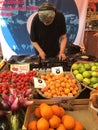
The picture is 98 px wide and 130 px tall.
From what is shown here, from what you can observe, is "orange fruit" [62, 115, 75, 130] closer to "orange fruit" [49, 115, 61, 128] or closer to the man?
"orange fruit" [49, 115, 61, 128]

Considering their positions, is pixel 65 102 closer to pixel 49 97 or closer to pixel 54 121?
pixel 49 97

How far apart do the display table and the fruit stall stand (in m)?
2.49

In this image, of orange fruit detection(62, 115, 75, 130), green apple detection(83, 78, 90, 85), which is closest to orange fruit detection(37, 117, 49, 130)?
orange fruit detection(62, 115, 75, 130)

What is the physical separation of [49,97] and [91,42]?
3.43m

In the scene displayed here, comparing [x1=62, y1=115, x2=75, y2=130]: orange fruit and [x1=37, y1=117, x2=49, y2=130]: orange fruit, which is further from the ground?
[x1=37, y1=117, x2=49, y2=130]: orange fruit

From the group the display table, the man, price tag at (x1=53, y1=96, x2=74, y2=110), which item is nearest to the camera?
price tag at (x1=53, y1=96, x2=74, y2=110)

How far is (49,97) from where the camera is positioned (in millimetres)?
1820

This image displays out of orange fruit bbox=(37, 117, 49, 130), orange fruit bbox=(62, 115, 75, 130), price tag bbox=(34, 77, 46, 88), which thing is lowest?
orange fruit bbox=(62, 115, 75, 130)

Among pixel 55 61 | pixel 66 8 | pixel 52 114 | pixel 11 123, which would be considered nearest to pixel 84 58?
pixel 55 61

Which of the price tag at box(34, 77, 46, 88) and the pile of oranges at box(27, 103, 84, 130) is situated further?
the price tag at box(34, 77, 46, 88)

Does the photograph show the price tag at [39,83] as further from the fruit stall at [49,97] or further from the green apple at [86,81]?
the green apple at [86,81]

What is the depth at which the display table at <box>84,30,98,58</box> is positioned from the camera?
496 centimetres

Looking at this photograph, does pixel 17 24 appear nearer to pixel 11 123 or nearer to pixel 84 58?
pixel 84 58

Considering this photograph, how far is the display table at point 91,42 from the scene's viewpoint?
4.96 m
